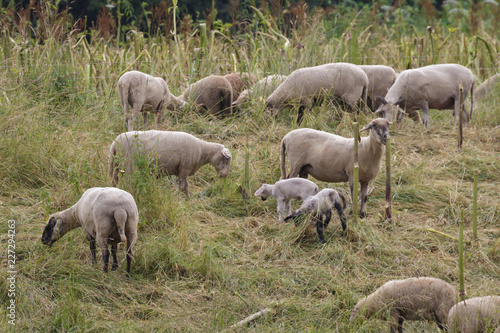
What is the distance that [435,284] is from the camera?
4207 mm

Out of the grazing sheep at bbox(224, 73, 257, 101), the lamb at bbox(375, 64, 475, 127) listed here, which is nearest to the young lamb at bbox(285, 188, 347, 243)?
the lamb at bbox(375, 64, 475, 127)

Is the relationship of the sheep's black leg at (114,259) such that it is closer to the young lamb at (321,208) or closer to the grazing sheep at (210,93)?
the young lamb at (321,208)

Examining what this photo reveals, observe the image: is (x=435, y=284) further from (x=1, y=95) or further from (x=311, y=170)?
(x=1, y=95)

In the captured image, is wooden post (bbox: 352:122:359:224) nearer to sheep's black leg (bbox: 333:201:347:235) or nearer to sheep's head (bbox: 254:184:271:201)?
sheep's black leg (bbox: 333:201:347:235)

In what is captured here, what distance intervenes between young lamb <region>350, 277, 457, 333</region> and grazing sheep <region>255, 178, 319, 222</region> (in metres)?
1.80

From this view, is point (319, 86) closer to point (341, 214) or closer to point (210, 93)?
point (210, 93)

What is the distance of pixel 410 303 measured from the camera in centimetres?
415

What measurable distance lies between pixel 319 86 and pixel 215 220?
2.84m

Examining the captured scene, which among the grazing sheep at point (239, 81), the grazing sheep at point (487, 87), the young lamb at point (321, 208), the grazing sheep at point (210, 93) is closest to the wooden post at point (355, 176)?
the young lamb at point (321, 208)

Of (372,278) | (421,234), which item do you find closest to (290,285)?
(372,278)

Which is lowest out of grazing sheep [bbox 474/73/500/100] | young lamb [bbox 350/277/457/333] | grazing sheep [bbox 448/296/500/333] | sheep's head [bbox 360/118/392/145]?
grazing sheep [bbox 474/73/500/100]

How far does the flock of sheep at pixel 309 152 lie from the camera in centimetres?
418

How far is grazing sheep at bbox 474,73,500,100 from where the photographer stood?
9.76 m

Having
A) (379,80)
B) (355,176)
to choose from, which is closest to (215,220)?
(355,176)
